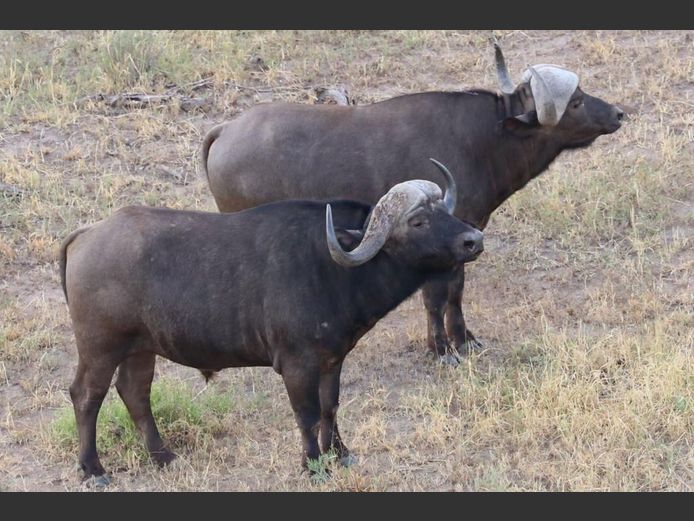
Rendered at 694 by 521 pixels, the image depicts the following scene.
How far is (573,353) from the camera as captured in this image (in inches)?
413

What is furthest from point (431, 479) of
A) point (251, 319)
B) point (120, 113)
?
point (120, 113)

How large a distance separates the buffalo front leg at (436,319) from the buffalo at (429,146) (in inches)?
0.4

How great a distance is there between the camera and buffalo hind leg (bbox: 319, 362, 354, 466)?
9.20 m

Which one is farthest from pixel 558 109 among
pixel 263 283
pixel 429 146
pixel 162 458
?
pixel 162 458

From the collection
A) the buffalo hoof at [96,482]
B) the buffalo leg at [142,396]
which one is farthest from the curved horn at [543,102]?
the buffalo hoof at [96,482]

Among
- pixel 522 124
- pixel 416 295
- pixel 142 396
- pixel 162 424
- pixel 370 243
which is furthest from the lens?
pixel 416 295

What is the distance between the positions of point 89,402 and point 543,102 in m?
4.66

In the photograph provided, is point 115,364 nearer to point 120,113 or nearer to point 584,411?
point 584,411

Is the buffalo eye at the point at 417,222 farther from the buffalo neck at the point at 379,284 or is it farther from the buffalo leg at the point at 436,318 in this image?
the buffalo leg at the point at 436,318

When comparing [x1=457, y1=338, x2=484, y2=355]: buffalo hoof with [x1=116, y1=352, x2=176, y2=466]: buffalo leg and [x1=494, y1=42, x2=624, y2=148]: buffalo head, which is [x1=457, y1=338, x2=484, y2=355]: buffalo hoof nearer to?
[x1=494, y1=42, x2=624, y2=148]: buffalo head

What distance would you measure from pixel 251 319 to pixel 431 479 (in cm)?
172

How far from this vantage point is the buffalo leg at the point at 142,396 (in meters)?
9.47

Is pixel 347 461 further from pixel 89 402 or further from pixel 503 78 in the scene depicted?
pixel 503 78

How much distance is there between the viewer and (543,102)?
11.0 meters
